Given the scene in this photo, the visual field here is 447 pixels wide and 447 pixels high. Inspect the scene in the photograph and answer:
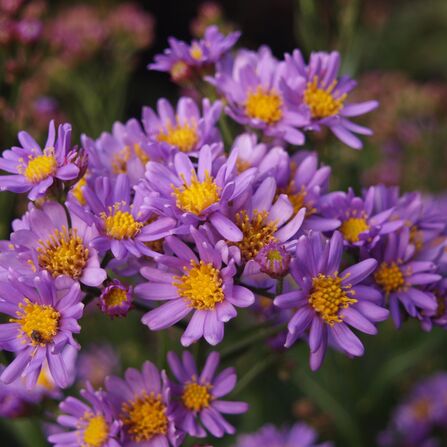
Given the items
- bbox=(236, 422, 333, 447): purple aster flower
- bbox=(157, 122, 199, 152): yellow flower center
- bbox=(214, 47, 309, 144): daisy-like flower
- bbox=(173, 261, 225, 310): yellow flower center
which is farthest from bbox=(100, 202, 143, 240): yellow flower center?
bbox=(236, 422, 333, 447): purple aster flower

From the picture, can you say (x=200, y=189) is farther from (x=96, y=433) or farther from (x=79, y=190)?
(x=96, y=433)

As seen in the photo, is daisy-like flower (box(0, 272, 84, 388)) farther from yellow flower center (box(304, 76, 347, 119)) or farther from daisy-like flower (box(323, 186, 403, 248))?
yellow flower center (box(304, 76, 347, 119))

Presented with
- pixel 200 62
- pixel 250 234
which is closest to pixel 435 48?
pixel 200 62

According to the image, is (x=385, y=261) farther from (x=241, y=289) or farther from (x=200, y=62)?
(x=200, y=62)

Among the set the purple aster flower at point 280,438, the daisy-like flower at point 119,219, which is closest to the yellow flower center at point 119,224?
the daisy-like flower at point 119,219

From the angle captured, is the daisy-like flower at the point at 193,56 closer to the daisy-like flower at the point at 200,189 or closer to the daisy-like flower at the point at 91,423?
the daisy-like flower at the point at 200,189

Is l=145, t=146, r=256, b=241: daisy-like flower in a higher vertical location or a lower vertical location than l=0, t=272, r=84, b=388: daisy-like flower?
higher
